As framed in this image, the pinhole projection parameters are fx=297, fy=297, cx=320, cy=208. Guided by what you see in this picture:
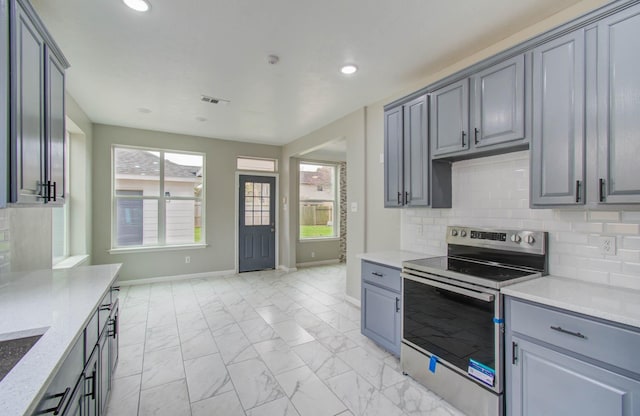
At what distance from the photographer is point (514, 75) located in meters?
2.04

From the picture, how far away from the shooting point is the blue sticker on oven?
1832 mm

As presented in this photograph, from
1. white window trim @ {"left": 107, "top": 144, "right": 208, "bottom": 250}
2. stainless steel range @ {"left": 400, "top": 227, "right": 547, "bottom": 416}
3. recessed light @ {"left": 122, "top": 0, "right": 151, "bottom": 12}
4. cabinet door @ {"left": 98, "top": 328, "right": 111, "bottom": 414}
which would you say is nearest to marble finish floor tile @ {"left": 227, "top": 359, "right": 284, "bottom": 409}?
cabinet door @ {"left": 98, "top": 328, "right": 111, "bottom": 414}

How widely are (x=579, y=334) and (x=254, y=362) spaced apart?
2.36 metres

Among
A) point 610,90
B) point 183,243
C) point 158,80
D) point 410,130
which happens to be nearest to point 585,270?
point 610,90

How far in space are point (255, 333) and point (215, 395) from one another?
3.43 ft

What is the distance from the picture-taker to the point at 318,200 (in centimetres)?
721

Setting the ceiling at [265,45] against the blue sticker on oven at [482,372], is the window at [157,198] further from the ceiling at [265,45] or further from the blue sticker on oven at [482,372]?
the blue sticker on oven at [482,372]

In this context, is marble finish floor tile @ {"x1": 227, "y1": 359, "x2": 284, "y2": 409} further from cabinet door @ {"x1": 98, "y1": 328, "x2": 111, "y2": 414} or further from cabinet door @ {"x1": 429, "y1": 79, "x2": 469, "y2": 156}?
cabinet door @ {"x1": 429, "y1": 79, "x2": 469, "y2": 156}

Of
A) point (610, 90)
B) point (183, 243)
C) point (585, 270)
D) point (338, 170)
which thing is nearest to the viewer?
point (610, 90)

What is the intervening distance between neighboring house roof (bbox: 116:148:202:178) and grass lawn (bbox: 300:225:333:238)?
2842 millimetres

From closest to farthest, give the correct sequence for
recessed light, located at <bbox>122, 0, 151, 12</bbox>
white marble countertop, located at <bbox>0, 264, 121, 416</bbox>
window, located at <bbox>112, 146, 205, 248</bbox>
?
white marble countertop, located at <bbox>0, 264, 121, 416</bbox> → recessed light, located at <bbox>122, 0, 151, 12</bbox> → window, located at <bbox>112, 146, 205, 248</bbox>

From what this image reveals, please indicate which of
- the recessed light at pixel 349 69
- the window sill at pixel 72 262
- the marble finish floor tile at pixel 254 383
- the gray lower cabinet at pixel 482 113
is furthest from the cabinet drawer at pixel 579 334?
the window sill at pixel 72 262

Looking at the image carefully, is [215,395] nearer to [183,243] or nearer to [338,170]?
[183,243]

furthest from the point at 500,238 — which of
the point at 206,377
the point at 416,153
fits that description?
the point at 206,377
